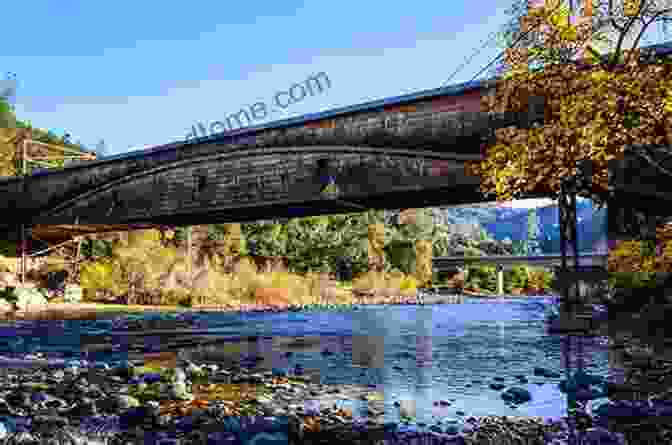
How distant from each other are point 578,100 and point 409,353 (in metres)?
6.92

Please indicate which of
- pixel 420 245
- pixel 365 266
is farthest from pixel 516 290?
pixel 365 266

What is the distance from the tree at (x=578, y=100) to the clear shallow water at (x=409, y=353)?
2557 millimetres

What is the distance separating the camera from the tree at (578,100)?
15.6 feet

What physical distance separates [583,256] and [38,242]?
1666 inches

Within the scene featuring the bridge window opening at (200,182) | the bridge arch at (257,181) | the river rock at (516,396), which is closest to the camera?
the river rock at (516,396)

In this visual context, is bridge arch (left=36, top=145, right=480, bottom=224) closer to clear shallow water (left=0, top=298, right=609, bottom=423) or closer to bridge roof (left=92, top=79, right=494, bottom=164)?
bridge roof (left=92, top=79, right=494, bottom=164)

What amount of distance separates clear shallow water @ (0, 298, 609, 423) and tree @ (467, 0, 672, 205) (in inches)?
101

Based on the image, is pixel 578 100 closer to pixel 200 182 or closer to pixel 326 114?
pixel 326 114

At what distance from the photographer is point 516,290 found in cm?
6762

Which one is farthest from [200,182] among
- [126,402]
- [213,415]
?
[213,415]

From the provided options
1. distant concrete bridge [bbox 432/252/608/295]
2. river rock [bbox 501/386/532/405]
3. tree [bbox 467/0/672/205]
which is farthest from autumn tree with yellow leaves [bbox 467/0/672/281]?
distant concrete bridge [bbox 432/252/608/295]

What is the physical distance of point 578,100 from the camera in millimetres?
4953

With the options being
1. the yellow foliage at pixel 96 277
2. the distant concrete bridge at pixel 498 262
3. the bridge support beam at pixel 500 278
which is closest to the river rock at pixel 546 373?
the yellow foliage at pixel 96 277

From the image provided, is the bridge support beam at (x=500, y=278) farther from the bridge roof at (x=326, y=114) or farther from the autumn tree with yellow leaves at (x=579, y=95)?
the autumn tree with yellow leaves at (x=579, y=95)
